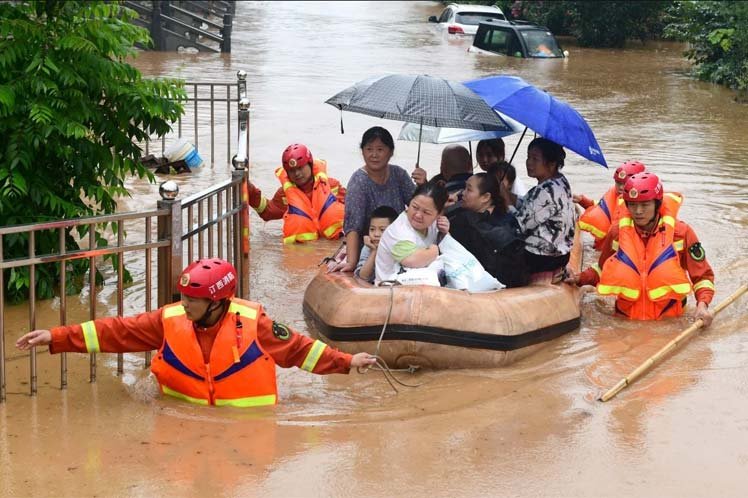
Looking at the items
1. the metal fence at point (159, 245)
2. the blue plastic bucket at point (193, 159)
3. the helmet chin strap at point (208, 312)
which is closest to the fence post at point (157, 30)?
the blue plastic bucket at point (193, 159)

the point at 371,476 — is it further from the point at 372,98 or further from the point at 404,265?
the point at 372,98

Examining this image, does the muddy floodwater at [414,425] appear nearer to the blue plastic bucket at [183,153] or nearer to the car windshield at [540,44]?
the blue plastic bucket at [183,153]

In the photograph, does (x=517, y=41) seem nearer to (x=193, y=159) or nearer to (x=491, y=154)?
(x=193, y=159)

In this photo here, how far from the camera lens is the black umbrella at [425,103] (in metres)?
8.52

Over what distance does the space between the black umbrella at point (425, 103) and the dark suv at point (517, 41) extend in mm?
21715

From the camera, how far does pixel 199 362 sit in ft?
21.1

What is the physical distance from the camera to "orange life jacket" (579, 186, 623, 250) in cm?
1017

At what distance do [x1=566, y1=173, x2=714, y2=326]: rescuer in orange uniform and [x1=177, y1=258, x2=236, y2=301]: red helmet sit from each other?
127 inches

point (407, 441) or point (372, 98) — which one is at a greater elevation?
point (372, 98)

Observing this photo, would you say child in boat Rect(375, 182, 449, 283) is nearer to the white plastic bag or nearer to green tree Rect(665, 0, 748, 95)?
the white plastic bag

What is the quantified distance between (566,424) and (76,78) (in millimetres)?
4092

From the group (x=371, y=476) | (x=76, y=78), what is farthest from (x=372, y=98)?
(x=371, y=476)

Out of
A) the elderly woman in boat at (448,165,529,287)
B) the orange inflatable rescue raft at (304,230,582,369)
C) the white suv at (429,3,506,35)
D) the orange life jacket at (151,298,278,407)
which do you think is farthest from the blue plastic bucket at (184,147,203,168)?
the white suv at (429,3,506,35)

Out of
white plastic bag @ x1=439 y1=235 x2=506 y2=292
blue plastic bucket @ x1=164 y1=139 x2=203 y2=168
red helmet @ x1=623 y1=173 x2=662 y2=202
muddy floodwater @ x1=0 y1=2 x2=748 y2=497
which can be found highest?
red helmet @ x1=623 y1=173 x2=662 y2=202
